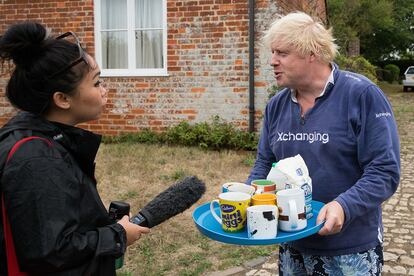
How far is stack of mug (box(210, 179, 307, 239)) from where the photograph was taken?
2039 mm

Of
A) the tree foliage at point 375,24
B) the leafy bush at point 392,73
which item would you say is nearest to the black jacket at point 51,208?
the tree foliage at point 375,24

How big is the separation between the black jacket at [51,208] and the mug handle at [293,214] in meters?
0.74

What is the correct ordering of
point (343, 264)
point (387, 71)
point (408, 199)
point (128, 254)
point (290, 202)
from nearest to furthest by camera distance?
1. point (290, 202)
2. point (343, 264)
3. point (128, 254)
4. point (408, 199)
5. point (387, 71)

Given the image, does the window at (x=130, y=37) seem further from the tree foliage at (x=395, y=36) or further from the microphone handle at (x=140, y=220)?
the tree foliage at (x=395, y=36)

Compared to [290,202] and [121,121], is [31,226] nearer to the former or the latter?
[290,202]

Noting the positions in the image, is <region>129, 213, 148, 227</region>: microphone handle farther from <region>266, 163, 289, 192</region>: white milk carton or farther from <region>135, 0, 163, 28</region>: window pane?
<region>135, 0, 163, 28</region>: window pane

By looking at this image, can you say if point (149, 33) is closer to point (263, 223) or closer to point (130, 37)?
point (130, 37)

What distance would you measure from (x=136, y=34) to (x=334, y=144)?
7692 mm

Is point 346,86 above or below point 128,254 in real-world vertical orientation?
above

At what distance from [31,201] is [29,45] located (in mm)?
589

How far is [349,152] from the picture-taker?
2244mm

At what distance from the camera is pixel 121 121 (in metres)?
9.43

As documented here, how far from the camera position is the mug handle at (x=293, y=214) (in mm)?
2061

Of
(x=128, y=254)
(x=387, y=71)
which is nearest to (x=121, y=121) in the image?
(x=128, y=254)
